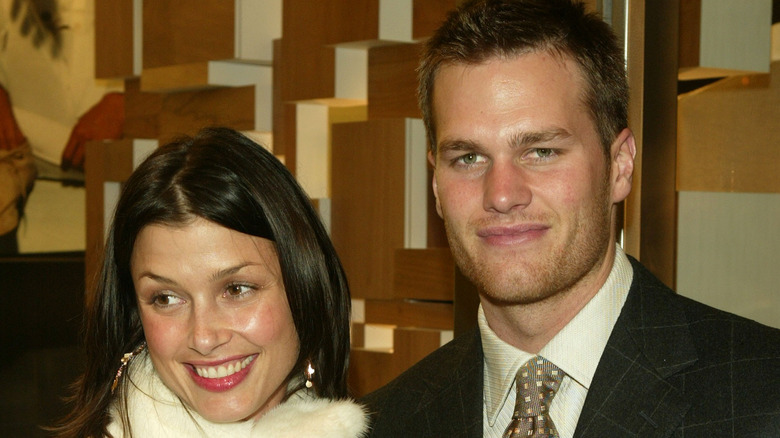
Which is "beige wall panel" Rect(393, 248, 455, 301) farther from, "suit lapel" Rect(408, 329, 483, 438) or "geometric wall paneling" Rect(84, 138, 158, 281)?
"geometric wall paneling" Rect(84, 138, 158, 281)

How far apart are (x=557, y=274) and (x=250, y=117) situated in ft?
8.97

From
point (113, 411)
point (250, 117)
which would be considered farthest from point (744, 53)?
point (250, 117)

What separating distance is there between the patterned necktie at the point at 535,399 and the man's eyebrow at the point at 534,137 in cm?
38

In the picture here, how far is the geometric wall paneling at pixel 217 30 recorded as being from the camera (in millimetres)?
4172

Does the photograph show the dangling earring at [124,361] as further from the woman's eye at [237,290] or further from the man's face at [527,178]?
the man's face at [527,178]

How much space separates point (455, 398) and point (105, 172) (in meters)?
3.60

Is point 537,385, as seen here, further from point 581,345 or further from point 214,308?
point 214,308

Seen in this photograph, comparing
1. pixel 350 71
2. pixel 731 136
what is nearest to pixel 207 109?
pixel 350 71

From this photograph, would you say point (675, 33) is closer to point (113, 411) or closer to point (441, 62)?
point (441, 62)

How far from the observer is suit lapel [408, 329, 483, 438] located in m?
1.86

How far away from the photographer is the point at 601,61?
1825mm

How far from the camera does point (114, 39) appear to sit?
5.12 metres

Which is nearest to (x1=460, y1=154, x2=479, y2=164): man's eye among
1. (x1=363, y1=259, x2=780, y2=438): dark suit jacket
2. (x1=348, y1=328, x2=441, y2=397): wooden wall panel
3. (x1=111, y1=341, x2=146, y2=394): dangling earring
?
(x1=363, y1=259, x2=780, y2=438): dark suit jacket

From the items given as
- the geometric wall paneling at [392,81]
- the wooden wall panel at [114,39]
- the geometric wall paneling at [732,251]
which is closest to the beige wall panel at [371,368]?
the geometric wall paneling at [392,81]
